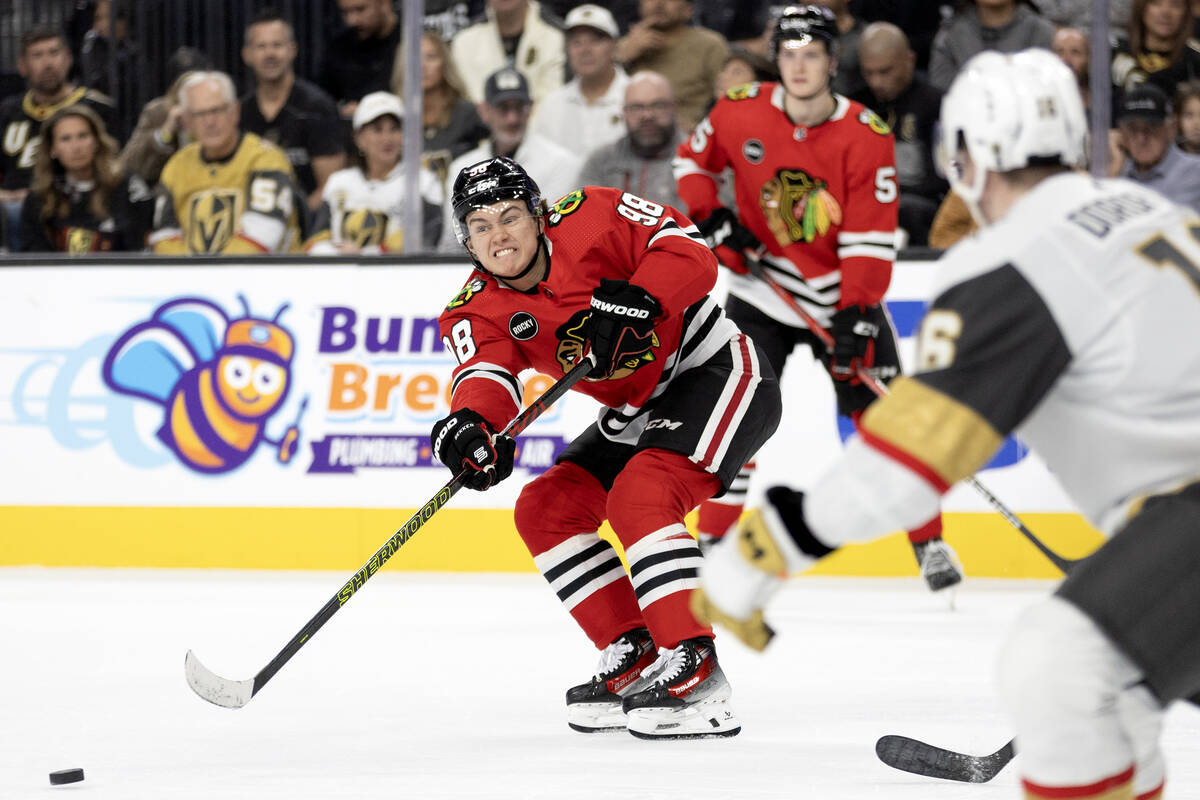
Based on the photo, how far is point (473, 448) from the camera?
2812 mm


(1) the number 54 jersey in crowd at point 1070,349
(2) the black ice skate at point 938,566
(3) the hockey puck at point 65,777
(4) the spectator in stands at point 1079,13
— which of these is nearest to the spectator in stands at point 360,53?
(4) the spectator in stands at point 1079,13

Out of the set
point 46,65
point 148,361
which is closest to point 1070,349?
point 148,361

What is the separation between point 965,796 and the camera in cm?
238

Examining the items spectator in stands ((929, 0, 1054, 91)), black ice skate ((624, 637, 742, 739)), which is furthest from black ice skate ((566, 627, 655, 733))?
spectator in stands ((929, 0, 1054, 91))

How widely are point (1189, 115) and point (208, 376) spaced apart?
3.24m

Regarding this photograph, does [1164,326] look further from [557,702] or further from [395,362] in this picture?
[395,362]

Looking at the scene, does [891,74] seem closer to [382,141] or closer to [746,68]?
[746,68]

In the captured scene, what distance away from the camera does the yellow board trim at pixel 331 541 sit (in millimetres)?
5051

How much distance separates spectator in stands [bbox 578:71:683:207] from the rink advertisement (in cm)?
59

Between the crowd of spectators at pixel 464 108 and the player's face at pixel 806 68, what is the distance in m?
0.82

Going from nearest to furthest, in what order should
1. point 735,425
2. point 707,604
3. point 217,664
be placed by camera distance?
point 707,604, point 735,425, point 217,664

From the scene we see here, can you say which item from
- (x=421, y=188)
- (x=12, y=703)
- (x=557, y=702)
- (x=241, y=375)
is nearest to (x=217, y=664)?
(x=12, y=703)

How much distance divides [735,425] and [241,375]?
108 inches

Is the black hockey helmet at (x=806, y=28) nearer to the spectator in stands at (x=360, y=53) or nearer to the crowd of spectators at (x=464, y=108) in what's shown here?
the crowd of spectators at (x=464, y=108)
